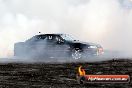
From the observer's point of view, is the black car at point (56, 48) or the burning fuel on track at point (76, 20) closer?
the black car at point (56, 48)

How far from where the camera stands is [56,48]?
23000mm

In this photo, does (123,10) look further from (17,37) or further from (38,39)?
(38,39)

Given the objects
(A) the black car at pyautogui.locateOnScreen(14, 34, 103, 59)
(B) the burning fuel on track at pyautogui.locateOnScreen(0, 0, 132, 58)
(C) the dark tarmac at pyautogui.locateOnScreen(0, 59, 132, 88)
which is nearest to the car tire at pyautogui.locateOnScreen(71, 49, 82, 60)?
(A) the black car at pyautogui.locateOnScreen(14, 34, 103, 59)

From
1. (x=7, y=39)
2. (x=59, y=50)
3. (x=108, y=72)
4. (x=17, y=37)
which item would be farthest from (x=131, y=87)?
(x=17, y=37)

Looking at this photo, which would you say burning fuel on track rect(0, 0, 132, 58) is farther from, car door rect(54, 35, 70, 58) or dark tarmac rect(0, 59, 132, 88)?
dark tarmac rect(0, 59, 132, 88)

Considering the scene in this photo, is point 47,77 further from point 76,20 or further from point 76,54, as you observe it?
point 76,20

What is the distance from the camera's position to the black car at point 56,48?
22.3m

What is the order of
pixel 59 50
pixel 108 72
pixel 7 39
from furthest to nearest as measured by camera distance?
pixel 7 39, pixel 59 50, pixel 108 72

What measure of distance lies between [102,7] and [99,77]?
1087 inches

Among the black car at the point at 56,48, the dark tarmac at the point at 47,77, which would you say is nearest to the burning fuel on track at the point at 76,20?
the black car at the point at 56,48

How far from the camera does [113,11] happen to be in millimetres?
36906

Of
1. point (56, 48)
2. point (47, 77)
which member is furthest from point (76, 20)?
point (47, 77)

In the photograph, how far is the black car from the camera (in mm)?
22344

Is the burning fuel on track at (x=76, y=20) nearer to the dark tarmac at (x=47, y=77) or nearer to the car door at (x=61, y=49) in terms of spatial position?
the car door at (x=61, y=49)
